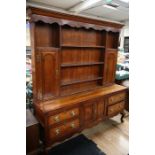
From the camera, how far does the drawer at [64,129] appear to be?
1.82 meters

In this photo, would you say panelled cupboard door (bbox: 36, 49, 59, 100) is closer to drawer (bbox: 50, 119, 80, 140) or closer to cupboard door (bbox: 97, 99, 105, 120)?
drawer (bbox: 50, 119, 80, 140)

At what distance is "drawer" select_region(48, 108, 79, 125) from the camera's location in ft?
5.78

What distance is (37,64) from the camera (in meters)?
1.80

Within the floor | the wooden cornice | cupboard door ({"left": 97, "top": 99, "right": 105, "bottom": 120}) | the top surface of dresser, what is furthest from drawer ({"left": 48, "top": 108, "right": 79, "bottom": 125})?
the wooden cornice

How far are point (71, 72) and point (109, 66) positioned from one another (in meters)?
0.79

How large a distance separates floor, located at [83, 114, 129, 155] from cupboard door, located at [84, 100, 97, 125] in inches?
15.6

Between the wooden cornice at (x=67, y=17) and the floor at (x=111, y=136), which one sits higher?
the wooden cornice at (x=67, y=17)

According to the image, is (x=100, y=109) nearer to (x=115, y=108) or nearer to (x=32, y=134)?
(x=115, y=108)

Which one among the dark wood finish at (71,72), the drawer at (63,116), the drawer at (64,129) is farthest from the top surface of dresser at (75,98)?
the drawer at (64,129)

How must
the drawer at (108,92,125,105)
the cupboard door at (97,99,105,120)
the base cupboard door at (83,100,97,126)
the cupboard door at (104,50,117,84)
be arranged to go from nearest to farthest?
the base cupboard door at (83,100,97,126)
the cupboard door at (97,99,105,120)
the drawer at (108,92,125,105)
the cupboard door at (104,50,117,84)

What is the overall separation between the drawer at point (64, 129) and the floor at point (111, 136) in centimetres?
54

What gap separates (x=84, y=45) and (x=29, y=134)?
5.04 ft

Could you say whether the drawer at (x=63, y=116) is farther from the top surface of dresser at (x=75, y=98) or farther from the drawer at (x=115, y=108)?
the drawer at (x=115, y=108)

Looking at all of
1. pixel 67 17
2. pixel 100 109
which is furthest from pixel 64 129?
pixel 67 17
